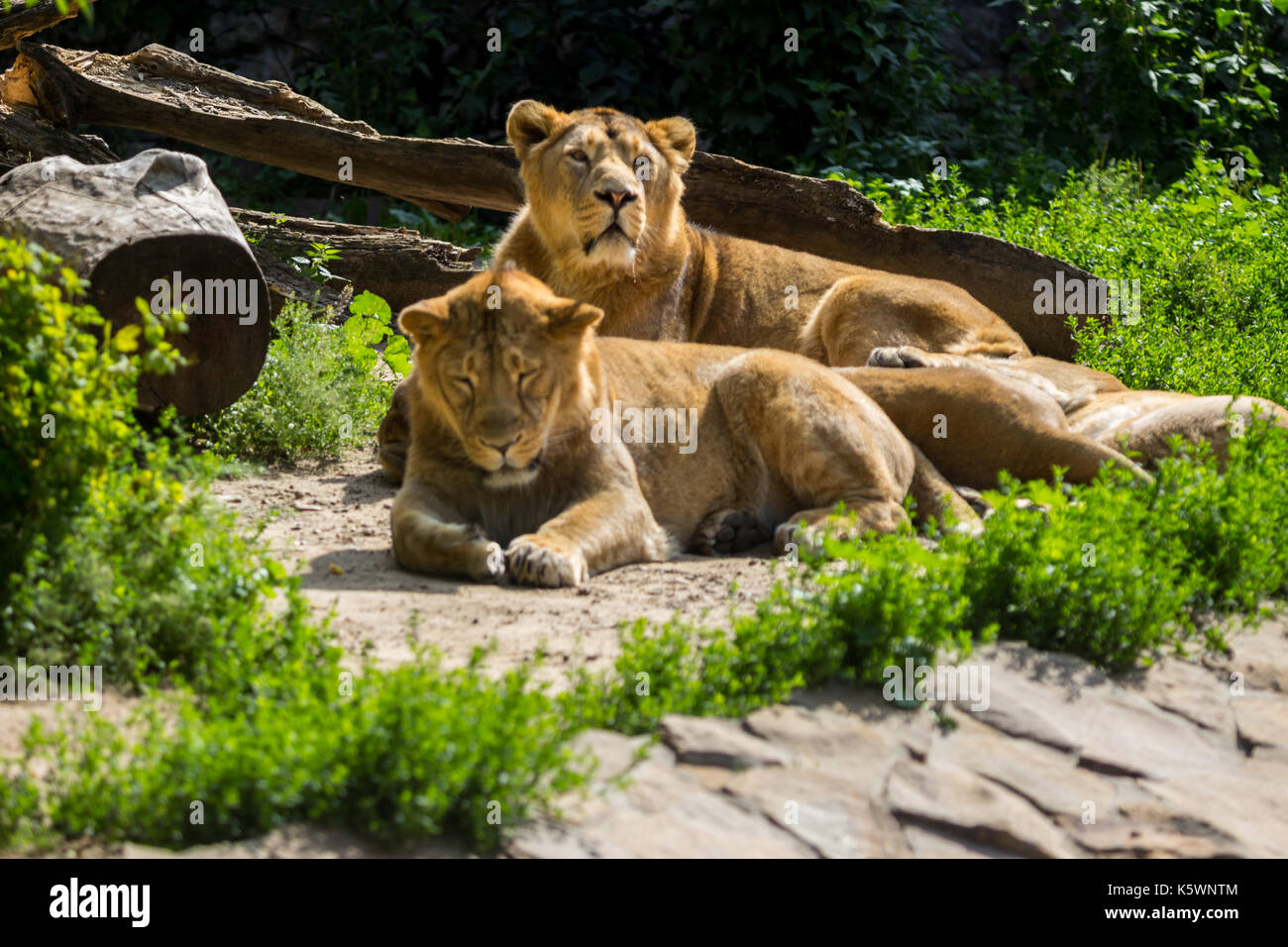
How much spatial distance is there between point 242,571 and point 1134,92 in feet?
42.9

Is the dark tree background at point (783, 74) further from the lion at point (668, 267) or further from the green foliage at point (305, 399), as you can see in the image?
the green foliage at point (305, 399)

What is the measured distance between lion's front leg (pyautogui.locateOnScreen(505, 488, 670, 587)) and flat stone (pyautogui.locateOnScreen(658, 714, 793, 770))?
159cm

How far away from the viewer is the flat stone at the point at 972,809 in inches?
163

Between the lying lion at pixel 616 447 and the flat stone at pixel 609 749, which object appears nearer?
the flat stone at pixel 609 749

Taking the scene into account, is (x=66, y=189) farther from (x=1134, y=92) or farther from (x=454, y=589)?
(x=1134, y=92)

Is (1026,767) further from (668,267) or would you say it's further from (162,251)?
(668,267)

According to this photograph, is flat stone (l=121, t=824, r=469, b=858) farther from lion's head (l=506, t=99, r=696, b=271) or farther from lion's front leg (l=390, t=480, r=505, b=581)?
lion's head (l=506, t=99, r=696, b=271)

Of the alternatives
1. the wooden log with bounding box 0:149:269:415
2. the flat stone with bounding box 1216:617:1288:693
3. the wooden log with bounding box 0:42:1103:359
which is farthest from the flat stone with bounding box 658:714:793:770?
the wooden log with bounding box 0:42:1103:359

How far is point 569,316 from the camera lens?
614 cm

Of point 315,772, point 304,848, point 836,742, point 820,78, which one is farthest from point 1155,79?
point 304,848

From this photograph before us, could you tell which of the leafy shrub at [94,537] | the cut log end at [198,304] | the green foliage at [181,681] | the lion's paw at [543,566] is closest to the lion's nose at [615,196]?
the cut log end at [198,304]

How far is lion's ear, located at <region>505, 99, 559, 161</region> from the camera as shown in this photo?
29.3ft

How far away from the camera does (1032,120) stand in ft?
51.7

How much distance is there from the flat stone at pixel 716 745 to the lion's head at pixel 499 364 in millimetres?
2009
